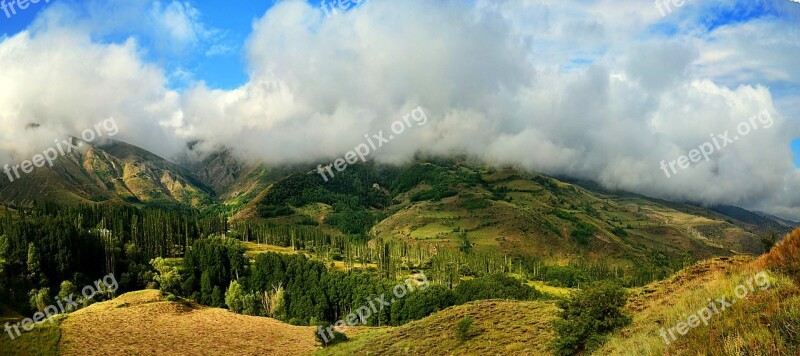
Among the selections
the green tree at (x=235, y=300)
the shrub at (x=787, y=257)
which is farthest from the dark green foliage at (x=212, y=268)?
the shrub at (x=787, y=257)

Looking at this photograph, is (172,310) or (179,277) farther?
(179,277)

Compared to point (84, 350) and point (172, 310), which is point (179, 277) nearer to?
point (172, 310)

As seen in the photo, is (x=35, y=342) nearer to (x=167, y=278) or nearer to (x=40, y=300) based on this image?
(x=40, y=300)

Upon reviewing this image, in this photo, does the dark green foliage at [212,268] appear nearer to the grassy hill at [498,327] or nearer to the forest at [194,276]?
the forest at [194,276]

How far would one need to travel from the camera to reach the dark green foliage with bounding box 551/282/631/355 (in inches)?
807

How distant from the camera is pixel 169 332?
142 feet

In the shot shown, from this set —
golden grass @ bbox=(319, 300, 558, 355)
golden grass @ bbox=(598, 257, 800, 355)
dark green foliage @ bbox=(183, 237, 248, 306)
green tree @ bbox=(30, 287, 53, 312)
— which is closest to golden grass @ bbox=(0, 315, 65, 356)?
golden grass @ bbox=(319, 300, 558, 355)

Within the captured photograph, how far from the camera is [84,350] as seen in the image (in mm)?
37781

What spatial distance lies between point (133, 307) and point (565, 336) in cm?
4880

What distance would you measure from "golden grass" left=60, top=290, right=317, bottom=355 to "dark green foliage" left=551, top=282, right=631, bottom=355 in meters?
27.6

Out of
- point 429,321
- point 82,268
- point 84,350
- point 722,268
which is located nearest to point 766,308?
point 722,268

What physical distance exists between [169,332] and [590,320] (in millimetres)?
41850

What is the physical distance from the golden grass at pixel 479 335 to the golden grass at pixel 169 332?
26.9 feet

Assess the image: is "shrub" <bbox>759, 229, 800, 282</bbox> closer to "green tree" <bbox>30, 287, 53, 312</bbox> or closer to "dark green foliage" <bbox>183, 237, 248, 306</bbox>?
"green tree" <bbox>30, 287, 53, 312</bbox>
